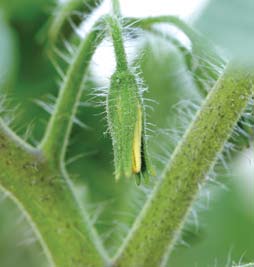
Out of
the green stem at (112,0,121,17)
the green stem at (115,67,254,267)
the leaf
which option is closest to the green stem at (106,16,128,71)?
the green stem at (112,0,121,17)

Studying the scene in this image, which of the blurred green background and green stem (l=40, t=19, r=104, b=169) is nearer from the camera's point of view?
green stem (l=40, t=19, r=104, b=169)

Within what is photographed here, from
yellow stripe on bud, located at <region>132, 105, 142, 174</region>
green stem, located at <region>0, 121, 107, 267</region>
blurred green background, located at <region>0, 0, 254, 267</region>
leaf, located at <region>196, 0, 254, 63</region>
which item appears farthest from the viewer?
blurred green background, located at <region>0, 0, 254, 267</region>

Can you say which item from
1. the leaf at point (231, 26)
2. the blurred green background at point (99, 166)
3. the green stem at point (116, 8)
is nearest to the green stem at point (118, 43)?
the green stem at point (116, 8)

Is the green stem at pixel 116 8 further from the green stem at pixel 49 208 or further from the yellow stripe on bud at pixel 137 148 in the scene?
the green stem at pixel 49 208

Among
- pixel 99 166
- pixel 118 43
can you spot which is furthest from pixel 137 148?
pixel 99 166

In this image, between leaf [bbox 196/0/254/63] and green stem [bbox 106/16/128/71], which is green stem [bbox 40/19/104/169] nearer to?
green stem [bbox 106/16/128/71]
